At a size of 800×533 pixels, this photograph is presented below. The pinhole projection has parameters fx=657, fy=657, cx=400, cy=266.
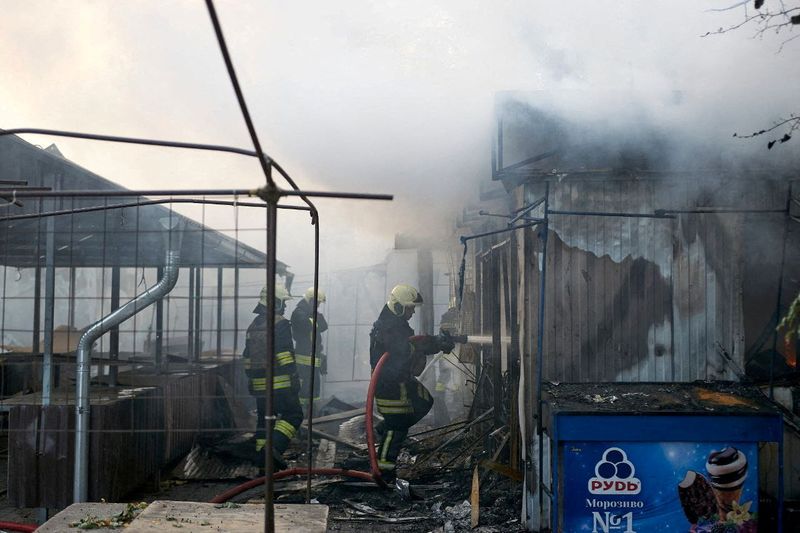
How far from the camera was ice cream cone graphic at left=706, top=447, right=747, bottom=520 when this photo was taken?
4.78 metres

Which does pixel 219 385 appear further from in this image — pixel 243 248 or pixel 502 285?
pixel 502 285

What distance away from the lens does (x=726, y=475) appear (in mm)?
4793

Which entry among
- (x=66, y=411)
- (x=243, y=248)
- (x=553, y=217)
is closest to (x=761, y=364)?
(x=553, y=217)

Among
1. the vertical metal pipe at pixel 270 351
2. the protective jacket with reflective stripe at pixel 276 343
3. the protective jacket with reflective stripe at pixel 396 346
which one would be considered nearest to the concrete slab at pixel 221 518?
the vertical metal pipe at pixel 270 351

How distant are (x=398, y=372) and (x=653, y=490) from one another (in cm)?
298

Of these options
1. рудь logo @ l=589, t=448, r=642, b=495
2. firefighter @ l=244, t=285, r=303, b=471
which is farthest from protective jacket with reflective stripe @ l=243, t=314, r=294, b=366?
рудь logo @ l=589, t=448, r=642, b=495

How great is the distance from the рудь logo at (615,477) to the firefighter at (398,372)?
2543 mm

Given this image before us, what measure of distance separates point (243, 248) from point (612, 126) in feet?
22.5

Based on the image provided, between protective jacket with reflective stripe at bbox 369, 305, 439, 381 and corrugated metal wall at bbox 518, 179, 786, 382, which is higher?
corrugated metal wall at bbox 518, 179, 786, 382

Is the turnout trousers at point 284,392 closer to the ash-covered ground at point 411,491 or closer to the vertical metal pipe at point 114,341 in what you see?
the ash-covered ground at point 411,491

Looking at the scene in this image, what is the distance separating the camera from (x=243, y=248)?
35.9 feet

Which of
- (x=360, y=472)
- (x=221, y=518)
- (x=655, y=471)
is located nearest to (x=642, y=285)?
(x=655, y=471)

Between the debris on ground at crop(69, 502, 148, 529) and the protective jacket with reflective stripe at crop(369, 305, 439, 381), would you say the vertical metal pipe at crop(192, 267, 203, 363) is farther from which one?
the debris on ground at crop(69, 502, 148, 529)

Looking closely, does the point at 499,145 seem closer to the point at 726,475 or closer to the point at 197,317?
the point at 726,475
